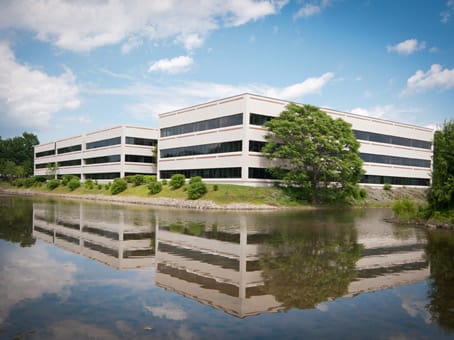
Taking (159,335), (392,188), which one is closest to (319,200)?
(392,188)

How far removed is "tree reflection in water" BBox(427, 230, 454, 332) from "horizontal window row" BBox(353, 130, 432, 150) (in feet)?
168

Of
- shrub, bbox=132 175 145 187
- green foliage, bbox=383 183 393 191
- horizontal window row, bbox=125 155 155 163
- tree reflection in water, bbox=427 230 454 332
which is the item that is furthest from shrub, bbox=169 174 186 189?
tree reflection in water, bbox=427 230 454 332

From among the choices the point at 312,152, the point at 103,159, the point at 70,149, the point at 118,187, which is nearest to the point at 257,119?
the point at 312,152

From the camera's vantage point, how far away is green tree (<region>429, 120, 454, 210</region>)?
26828 mm

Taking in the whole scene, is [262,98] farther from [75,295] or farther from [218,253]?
[75,295]

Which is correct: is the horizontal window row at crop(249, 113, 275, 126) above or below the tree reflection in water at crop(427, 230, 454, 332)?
above

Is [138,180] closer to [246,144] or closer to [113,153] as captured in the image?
[113,153]

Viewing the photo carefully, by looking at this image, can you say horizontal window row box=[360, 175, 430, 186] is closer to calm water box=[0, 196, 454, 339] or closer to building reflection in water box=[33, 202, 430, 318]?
building reflection in water box=[33, 202, 430, 318]

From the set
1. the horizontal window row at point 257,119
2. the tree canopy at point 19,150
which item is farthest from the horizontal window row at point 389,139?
the tree canopy at point 19,150

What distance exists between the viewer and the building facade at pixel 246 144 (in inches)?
2203

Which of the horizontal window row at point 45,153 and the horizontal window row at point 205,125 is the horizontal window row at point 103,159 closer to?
the horizontal window row at point 205,125

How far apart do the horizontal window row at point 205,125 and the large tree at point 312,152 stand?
16.1ft

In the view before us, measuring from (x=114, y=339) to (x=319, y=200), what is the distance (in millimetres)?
49978

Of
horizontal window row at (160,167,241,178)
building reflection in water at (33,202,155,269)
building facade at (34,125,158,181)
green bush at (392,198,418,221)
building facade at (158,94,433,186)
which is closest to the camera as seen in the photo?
building reflection in water at (33,202,155,269)
